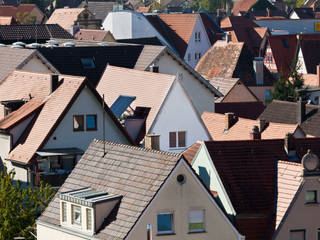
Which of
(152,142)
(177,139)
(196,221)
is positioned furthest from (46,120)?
(196,221)

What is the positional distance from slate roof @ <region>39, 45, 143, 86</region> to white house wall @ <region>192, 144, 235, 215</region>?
983 inches

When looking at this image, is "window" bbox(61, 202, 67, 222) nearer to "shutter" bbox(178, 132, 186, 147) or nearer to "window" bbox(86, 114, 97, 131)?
"window" bbox(86, 114, 97, 131)

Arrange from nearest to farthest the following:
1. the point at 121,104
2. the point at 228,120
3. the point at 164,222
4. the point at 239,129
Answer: the point at 164,222, the point at 121,104, the point at 239,129, the point at 228,120

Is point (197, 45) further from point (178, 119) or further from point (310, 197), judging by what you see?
point (310, 197)

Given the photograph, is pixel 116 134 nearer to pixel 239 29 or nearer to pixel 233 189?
pixel 233 189

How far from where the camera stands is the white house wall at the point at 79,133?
56.5 m

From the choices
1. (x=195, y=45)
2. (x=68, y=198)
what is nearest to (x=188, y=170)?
(x=68, y=198)

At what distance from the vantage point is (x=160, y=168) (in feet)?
140

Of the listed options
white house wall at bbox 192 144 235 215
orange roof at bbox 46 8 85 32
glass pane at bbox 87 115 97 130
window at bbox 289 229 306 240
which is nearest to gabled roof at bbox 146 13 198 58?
orange roof at bbox 46 8 85 32

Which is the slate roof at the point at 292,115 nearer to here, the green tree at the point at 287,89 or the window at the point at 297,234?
the green tree at the point at 287,89

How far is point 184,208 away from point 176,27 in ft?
288

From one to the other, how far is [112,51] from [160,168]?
36602 millimetres

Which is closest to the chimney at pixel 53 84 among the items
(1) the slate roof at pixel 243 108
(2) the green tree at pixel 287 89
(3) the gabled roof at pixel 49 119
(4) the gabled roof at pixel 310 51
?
(3) the gabled roof at pixel 49 119

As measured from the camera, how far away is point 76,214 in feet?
143
